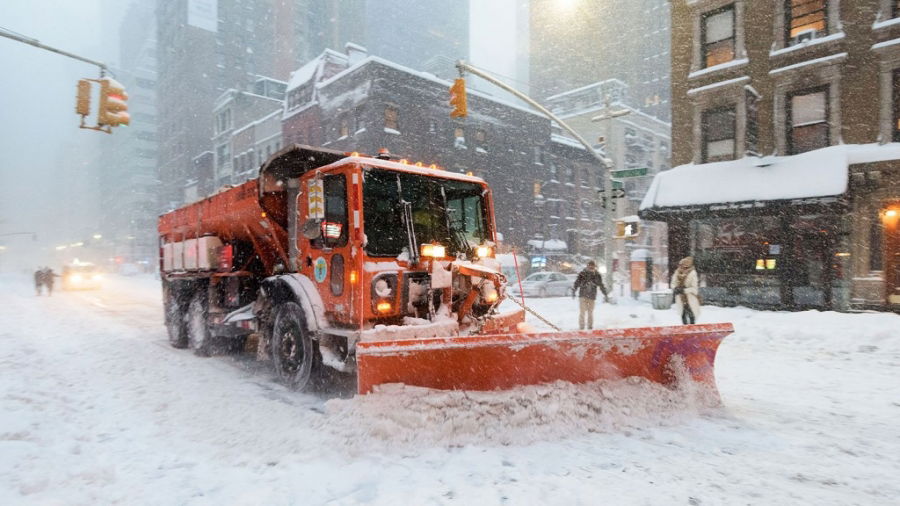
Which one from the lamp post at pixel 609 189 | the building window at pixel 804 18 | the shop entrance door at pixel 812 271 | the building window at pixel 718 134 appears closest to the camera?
the shop entrance door at pixel 812 271

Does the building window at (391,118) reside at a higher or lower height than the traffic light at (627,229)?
higher

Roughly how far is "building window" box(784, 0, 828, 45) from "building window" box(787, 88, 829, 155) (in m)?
1.83

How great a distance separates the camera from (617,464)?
372 cm

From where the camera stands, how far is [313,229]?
17.3ft

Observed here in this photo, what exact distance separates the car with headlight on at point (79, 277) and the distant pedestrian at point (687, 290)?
33.3 m

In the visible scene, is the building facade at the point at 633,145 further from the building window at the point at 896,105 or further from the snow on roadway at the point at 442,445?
the snow on roadway at the point at 442,445

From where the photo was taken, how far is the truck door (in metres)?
5.32

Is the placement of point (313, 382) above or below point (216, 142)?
below

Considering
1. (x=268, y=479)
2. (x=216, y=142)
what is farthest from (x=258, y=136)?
(x=268, y=479)

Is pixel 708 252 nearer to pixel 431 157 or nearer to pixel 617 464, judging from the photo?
pixel 617 464

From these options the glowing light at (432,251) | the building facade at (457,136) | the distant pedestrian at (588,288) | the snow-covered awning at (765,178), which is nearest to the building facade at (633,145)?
the building facade at (457,136)

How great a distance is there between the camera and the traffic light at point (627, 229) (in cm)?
1518

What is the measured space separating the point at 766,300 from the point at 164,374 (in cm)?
Result: 1657

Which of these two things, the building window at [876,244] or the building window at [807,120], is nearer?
the building window at [876,244]
